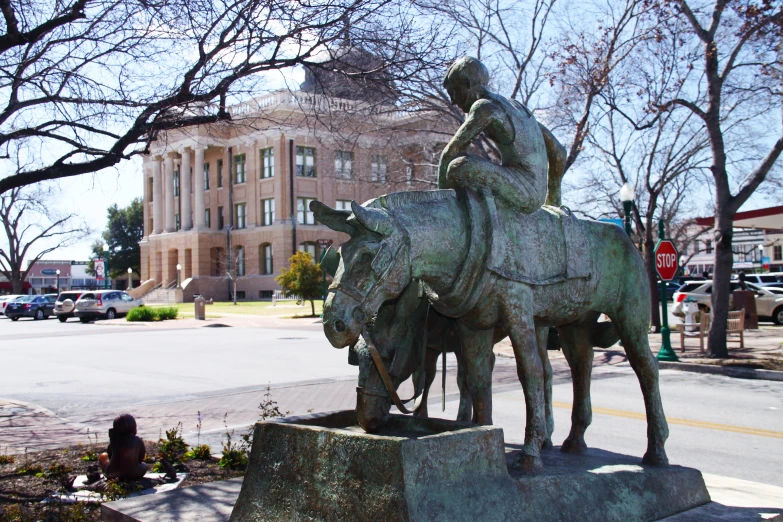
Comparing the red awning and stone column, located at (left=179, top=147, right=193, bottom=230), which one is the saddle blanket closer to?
stone column, located at (left=179, top=147, right=193, bottom=230)

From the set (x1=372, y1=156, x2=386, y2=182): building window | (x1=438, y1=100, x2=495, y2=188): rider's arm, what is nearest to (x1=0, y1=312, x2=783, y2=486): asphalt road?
(x1=438, y1=100, x2=495, y2=188): rider's arm

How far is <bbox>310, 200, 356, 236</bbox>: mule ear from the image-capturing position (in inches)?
136

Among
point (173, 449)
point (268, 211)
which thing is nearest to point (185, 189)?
point (268, 211)

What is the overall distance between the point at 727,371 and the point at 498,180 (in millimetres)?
14006

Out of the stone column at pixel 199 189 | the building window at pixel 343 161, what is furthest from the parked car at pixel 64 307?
the stone column at pixel 199 189

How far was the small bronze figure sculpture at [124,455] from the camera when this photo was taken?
6617mm

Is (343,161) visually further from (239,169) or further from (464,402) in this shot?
(239,169)

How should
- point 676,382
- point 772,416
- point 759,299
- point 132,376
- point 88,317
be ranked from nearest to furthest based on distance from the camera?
point 772,416 < point 676,382 < point 132,376 < point 759,299 < point 88,317

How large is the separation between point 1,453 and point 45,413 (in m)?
3.13

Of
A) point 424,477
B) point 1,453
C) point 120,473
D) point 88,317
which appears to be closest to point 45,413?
point 1,453

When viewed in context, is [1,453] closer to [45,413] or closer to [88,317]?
[45,413]

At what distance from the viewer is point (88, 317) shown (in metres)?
41.7

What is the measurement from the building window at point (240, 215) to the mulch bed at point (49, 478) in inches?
2290

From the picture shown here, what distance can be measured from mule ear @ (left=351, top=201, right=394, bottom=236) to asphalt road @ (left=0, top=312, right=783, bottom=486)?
5556mm
